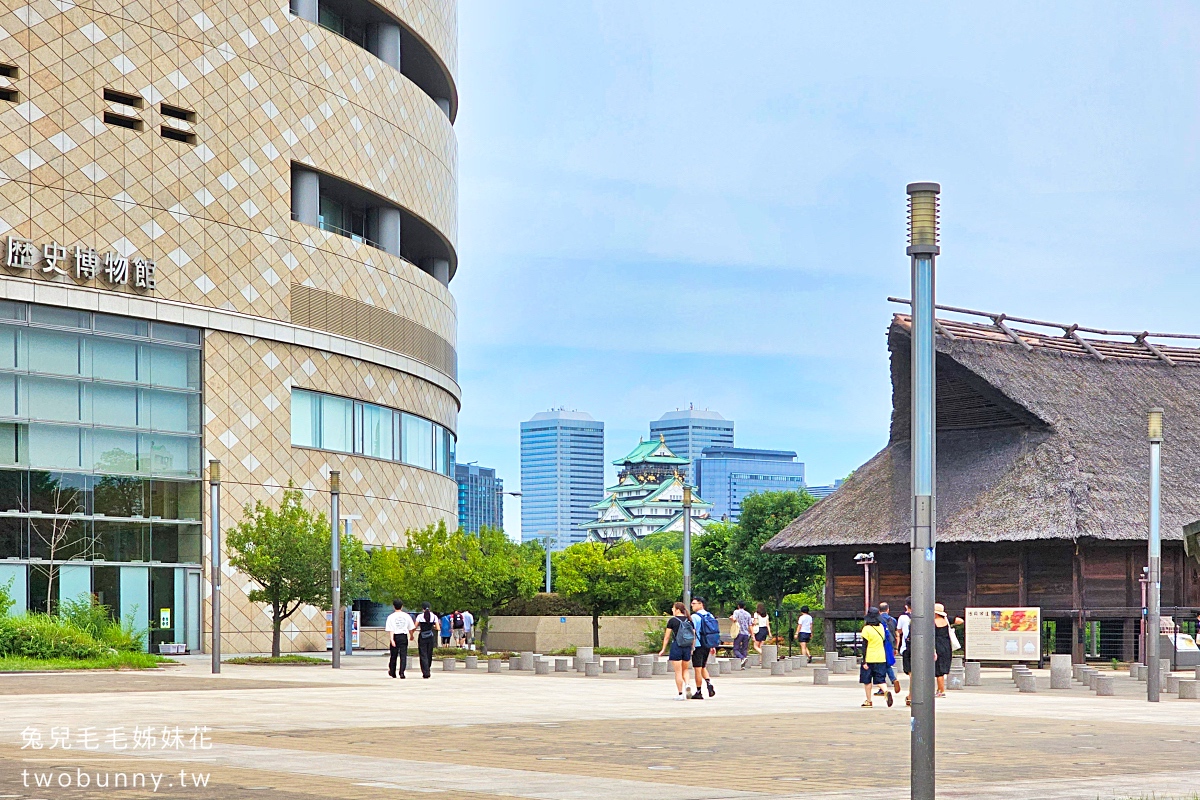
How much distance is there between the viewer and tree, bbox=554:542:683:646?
53.0 m

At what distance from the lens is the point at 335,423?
58.8 m

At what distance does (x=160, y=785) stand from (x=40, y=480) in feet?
129

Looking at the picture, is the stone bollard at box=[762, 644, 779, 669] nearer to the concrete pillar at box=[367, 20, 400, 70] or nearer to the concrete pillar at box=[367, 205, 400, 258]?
the concrete pillar at box=[367, 205, 400, 258]

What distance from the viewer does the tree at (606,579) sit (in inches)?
2088

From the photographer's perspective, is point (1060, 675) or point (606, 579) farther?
point (606, 579)

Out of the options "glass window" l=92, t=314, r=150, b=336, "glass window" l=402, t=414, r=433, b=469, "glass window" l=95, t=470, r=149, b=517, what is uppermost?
"glass window" l=92, t=314, r=150, b=336

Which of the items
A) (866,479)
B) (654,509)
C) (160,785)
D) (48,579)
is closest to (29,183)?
(48,579)

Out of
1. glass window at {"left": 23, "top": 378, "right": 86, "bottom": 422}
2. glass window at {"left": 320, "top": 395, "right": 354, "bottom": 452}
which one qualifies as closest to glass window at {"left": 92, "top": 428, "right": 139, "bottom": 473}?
glass window at {"left": 23, "top": 378, "right": 86, "bottom": 422}

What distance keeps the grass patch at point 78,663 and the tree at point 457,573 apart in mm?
8612

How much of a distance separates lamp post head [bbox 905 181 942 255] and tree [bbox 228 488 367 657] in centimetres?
3538

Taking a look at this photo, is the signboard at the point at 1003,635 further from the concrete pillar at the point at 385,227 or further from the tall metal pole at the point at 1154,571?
the concrete pillar at the point at 385,227

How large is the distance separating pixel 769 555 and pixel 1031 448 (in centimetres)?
3580

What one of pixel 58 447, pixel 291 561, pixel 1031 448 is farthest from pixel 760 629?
pixel 58 447

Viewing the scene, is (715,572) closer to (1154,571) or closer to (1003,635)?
(1003,635)
